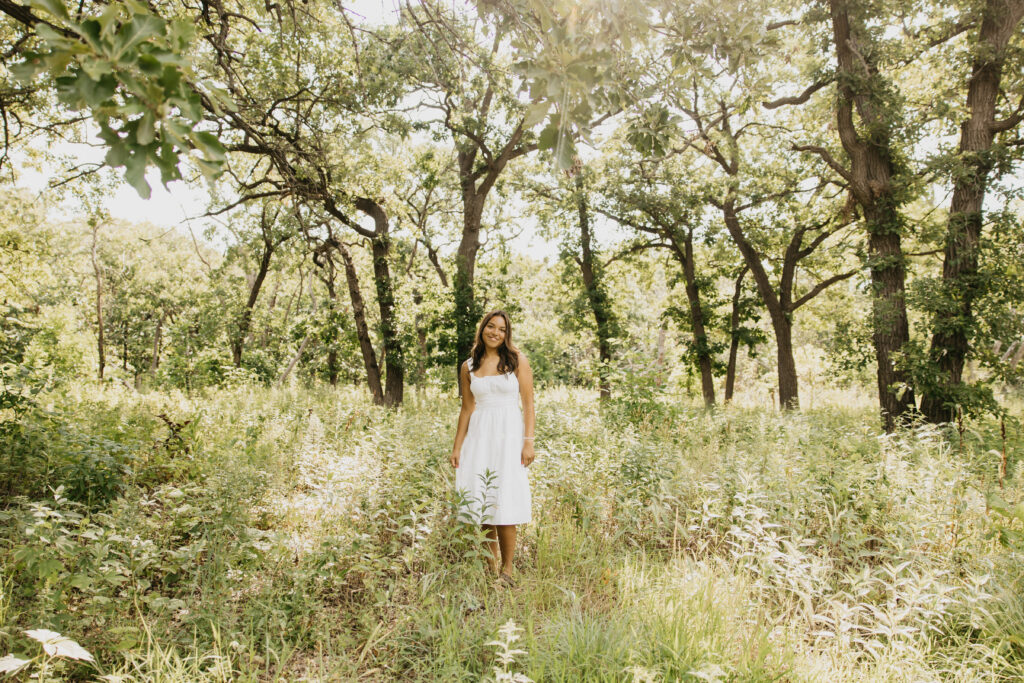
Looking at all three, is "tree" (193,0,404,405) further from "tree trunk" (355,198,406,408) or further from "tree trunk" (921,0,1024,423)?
"tree trunk" (921,0,1024,423)

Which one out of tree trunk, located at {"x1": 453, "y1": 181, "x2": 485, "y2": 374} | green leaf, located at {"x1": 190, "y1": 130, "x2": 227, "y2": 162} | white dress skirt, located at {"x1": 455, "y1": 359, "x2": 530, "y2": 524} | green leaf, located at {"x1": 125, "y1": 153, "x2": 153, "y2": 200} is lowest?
white dress skirt, located at {"x1": 455, "y1": 359, "x2": 530, "y2": 524}

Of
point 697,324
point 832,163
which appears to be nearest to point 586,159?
point 697,324

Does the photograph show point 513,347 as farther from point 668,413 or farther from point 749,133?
point 749,133

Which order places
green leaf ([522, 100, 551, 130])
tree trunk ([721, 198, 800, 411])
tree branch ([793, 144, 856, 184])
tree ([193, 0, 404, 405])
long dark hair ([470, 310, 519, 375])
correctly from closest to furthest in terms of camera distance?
green leaf ([522, 100, 551, 130]), long dark hair ([470, 310, 519, 375]), tree ([193, 0, 404, 405]), tree branch ([793, 144, 856, 184]), tree trunk ([721, 198, 800, 411])

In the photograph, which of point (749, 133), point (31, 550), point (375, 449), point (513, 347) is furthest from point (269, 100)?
point (749, 133)

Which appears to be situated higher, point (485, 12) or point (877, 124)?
point (877, 124)

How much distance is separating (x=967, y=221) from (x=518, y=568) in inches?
372

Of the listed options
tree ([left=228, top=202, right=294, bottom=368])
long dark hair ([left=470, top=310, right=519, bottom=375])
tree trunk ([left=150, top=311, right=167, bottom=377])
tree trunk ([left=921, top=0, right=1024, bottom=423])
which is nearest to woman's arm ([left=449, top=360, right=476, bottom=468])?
long dark hair ([left=470, top=310, right=519, bottom=375])

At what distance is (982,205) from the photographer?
905cm

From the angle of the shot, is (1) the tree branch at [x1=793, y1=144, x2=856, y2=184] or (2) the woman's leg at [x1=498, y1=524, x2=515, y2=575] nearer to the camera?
(2) the woman's leg at [x1=498, y1=524, x2=515, y2=575]

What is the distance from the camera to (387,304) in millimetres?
14484

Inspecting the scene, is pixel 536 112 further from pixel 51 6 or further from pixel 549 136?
pixel 51 6

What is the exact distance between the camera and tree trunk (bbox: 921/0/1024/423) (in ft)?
28.4

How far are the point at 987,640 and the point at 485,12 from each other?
4.87 meters
